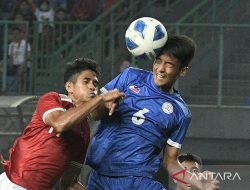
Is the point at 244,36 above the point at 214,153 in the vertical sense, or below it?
above

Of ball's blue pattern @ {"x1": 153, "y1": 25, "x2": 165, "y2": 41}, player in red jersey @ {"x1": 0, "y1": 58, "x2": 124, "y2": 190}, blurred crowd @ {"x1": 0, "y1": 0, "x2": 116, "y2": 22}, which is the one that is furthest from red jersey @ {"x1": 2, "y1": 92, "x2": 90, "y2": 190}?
blurred crowd @ {"x1": 0, "y1": 0, "x2": 116, "y2": 22}

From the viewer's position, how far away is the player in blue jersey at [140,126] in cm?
700

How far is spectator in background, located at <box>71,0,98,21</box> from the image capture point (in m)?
16.3

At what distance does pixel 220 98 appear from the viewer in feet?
41.8

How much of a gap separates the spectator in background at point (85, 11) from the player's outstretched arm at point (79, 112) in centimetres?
970

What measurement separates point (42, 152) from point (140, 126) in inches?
28.3

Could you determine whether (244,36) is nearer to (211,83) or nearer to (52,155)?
(211,83)

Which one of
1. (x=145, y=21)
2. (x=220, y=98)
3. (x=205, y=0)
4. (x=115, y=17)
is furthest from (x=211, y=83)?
(x=145, y=21)

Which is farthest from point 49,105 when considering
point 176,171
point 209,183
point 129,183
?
point 209,183

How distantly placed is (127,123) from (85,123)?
0.33 metres

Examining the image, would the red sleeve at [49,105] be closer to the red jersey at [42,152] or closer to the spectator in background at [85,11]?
the red jersey at [42,152]

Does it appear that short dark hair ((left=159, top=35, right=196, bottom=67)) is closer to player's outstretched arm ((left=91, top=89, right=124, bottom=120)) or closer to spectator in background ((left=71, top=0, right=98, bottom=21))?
player's outstretched arm ((left=91, top=89, right=124, bottom=120))

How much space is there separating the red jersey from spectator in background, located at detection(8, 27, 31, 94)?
6.32 metres

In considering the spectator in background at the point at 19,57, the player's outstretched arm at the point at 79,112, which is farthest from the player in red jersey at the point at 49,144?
the spectator in background at the point at 19,57
